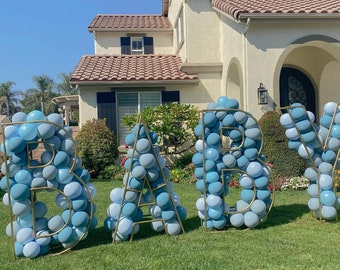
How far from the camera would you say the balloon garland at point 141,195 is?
522cm

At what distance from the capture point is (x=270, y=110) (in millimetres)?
10812

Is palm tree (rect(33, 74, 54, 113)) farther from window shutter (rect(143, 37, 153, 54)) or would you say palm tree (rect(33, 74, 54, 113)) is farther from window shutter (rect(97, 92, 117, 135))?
window shutter (rect(97, 92, 117, 135))

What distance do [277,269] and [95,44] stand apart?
52.4ft

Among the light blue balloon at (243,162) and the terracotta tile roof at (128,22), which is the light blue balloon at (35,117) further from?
the terracotta tile roof at (128,22)

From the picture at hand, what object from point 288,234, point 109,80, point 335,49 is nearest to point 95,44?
point 109,80

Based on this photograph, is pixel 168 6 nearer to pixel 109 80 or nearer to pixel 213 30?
pixel 213 30

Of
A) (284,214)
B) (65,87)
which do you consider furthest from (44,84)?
(284,214)

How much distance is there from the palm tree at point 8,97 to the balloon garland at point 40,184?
57.0m

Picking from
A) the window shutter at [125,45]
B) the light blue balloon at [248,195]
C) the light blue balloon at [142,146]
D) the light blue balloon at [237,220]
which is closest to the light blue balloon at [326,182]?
the light blue balloon at [248,195]

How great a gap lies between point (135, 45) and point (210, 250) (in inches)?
592

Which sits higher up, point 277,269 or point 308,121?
point 308,121

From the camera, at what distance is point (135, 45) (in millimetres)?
18359

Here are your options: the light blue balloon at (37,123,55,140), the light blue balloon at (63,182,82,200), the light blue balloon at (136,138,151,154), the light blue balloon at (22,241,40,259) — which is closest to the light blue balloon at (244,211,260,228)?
the light blue balloon at (136,138,151,154)

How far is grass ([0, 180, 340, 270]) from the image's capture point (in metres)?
4.31
